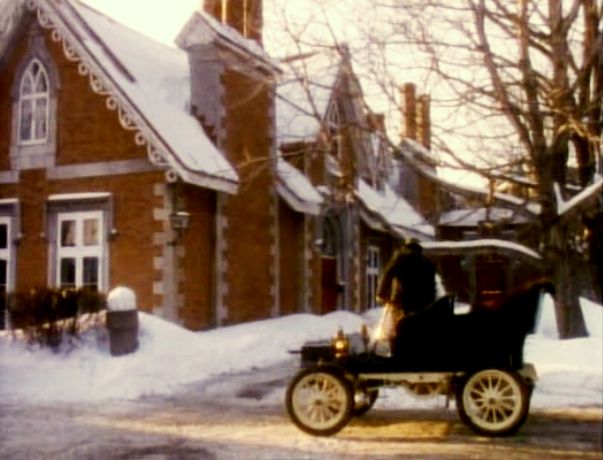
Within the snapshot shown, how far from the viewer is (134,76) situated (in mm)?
4387

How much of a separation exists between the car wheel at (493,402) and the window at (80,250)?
1.89 meters

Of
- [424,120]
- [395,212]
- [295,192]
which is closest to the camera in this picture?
[424,120]

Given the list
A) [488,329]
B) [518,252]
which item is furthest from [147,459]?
Answer: [518,252]

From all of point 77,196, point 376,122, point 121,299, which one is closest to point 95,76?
point 77,196

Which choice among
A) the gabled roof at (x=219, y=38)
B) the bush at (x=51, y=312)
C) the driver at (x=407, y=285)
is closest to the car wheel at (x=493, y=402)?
the driver at (x=407, y=285)

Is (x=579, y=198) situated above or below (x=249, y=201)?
below

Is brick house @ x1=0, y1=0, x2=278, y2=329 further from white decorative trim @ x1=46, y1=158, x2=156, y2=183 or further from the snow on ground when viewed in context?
the snow on ground

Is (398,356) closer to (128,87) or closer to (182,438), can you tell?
(182,438)

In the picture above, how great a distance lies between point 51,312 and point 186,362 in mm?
758

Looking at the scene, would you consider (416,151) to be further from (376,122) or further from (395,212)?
(395,212)

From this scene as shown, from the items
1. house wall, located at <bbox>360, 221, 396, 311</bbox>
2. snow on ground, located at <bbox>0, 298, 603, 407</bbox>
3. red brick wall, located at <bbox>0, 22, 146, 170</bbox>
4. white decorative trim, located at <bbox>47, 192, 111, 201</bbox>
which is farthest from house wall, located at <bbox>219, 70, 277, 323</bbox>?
white decorative trim, located at <bbox>47, 192, 111, 201</bbox>

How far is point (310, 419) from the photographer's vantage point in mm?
3525

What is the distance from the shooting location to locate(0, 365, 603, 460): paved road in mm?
3004

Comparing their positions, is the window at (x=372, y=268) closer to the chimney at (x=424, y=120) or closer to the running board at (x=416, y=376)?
the chimney at (x=424, y=120)
